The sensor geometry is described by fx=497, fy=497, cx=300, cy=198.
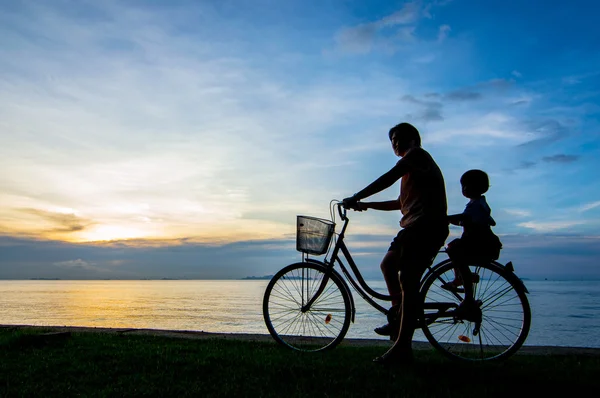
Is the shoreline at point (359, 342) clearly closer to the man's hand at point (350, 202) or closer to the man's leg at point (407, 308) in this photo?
the man's leg at point (407, 308)

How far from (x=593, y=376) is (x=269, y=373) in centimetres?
304

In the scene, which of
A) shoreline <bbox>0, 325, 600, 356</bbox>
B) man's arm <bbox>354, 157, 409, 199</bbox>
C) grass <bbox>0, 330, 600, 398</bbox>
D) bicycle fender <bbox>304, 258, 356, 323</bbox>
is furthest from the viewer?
shoreline <bbox>0, 325, 600, 356</bbox>

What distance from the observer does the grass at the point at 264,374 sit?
13.7 feet

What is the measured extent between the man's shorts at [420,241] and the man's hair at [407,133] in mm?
900

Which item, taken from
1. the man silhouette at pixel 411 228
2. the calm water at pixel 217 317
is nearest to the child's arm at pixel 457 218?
the man silhouette at pixel 411 228

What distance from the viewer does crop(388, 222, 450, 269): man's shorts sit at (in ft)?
16.5

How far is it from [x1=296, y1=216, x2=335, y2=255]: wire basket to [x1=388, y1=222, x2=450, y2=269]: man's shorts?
2.84 ft

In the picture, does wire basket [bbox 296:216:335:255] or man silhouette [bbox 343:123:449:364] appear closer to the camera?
man silhouette [bbox 343:123:449:364]

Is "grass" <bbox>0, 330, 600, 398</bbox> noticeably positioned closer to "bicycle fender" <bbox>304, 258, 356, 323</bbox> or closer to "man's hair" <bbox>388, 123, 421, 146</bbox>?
"bicycle fender" <bbox>304, 258, 356, 323</bbox>

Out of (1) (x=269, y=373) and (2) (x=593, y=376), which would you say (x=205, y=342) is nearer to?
(1) (x=269, y=373)

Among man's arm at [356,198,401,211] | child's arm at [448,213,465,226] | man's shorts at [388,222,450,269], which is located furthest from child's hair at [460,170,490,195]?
man's arm at [356,198,401,211]

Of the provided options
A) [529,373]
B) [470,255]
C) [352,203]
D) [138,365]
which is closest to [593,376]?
[529,373]

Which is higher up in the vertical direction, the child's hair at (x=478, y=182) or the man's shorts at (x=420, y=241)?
the child's hair at (x=478, y=182)

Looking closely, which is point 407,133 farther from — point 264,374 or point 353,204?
point 264,374
